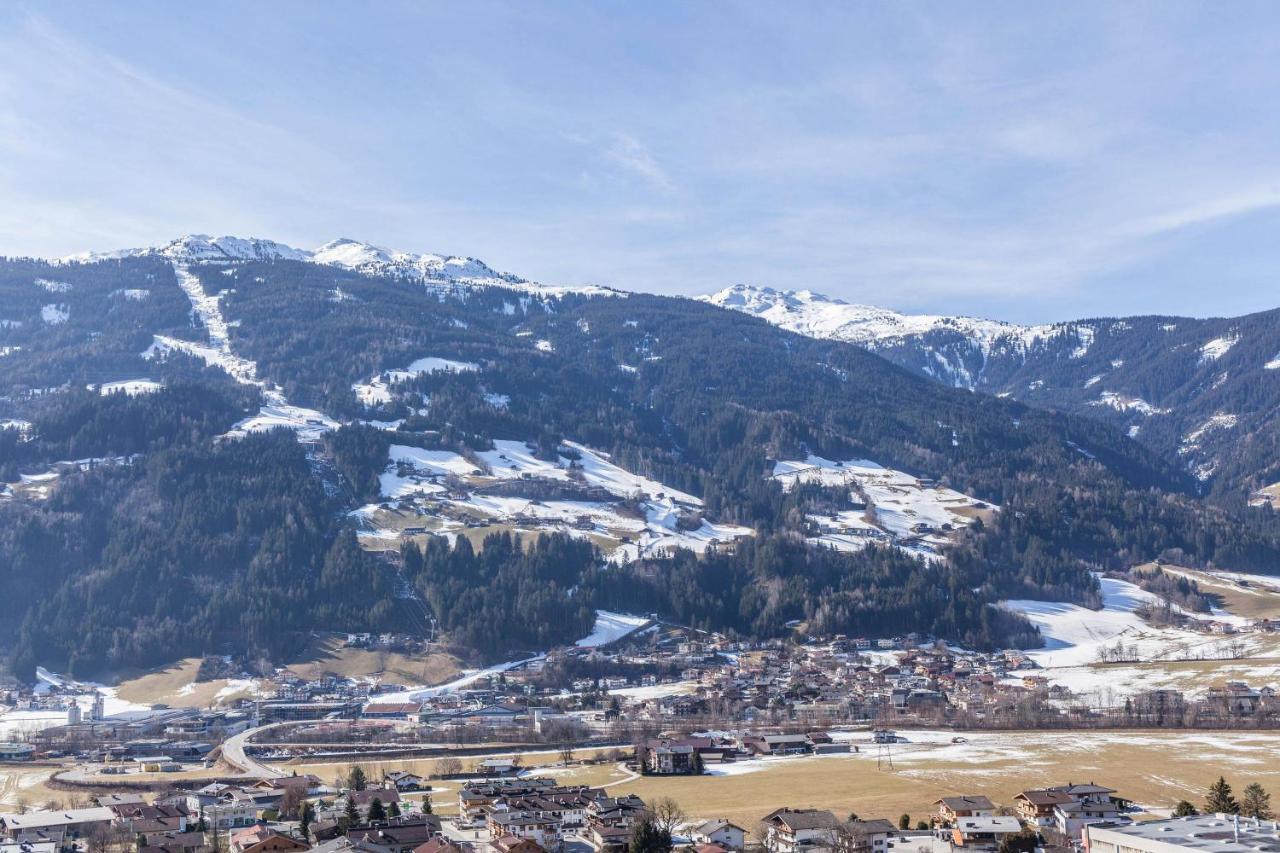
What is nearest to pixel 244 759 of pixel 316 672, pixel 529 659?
pixel 316 672

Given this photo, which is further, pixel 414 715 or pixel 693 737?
pixel 414 715

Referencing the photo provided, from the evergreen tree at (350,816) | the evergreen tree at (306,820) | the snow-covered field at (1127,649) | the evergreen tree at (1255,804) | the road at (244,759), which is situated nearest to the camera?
the evergreen tree at (1255,804)

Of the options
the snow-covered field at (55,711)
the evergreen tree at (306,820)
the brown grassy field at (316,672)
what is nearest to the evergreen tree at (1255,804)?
the evergreen tree at (306,820)

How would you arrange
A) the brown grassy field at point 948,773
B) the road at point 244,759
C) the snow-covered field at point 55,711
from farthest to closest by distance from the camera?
the snow-covered field at point 55,711
the road at point 244,759
the brown grassy field at point 948,773

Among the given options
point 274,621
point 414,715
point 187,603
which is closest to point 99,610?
point 187,603

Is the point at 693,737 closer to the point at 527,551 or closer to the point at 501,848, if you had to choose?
the point at 501,848

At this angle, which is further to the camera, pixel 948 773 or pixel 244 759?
pixel 244 759

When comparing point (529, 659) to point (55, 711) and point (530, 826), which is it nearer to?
point (55, 711)

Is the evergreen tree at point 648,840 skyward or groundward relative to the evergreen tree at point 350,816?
skyward

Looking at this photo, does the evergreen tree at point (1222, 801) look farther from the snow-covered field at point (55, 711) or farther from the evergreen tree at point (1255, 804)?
the snow-covered field at point (55, 711)

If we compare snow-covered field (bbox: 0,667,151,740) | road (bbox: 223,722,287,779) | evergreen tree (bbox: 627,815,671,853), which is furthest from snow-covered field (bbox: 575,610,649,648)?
evergreen tree (bbox: 627,815,671,853)

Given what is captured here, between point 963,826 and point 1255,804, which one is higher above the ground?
point 1255,804
